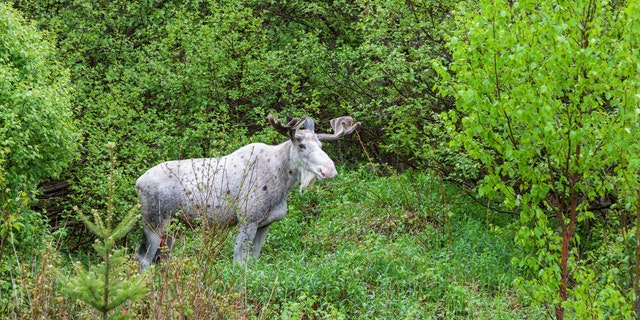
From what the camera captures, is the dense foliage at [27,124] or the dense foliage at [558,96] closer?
the dense foliage at [558,96]

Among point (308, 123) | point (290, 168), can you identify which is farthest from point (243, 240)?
point (308, 123)

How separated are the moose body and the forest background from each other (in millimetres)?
509

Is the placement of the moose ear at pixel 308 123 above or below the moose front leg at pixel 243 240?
above

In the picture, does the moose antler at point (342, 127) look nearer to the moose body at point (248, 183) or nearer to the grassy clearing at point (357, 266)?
the moose body at point (248, 183)

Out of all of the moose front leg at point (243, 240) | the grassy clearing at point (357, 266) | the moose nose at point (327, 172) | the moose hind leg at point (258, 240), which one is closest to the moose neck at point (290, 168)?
the moose nose at point (327, 172)

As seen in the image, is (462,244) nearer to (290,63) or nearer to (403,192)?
(403,192)

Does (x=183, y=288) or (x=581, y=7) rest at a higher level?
(x=581, y=7)

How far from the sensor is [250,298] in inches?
353

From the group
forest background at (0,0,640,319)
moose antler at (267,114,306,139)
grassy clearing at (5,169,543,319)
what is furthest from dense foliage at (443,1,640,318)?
moose antler at (267,114,306,139)

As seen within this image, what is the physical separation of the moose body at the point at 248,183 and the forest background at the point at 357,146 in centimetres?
51

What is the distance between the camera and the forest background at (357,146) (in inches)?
271

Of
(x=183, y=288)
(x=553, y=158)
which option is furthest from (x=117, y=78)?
(x=553, y=158)

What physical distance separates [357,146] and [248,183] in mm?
5955

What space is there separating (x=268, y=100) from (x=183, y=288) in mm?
7794
